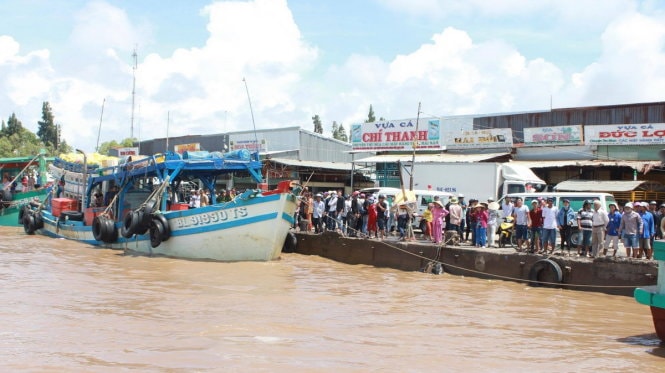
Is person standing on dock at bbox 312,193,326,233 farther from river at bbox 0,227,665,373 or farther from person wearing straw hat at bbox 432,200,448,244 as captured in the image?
person wearing straw hat at bbox 432,200,448,244

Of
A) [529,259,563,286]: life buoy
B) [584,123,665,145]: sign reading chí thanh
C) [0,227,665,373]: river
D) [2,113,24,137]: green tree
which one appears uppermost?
[2,113,24,137]: green tree

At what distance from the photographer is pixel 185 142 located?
4312cm

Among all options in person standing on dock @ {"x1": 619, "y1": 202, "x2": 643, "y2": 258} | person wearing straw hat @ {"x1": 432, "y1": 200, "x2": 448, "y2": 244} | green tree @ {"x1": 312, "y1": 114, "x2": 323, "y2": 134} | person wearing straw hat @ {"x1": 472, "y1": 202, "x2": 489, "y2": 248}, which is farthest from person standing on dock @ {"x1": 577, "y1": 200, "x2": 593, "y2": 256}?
green tree @ {"x1": 312, "y1": 114, "x2": 323, "y2": 134}

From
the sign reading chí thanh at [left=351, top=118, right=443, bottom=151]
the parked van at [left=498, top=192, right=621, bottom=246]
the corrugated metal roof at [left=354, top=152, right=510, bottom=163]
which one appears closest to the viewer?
the parked van at [left=498, top=192, right=621, bottom=246]

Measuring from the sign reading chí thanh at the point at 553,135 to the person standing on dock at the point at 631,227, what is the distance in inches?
508

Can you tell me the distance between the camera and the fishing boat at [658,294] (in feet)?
27.6

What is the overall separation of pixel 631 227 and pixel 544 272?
1953mm

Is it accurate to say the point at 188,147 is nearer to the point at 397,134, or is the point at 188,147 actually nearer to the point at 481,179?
the point at 397,134

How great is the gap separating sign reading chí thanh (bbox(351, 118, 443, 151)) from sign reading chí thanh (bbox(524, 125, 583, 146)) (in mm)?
4066

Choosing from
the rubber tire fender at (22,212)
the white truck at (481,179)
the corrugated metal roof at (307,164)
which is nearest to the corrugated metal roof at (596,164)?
the white truck at (481,179)

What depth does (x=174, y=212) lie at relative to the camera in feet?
55.9

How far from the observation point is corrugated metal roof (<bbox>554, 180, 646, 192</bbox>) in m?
21.8

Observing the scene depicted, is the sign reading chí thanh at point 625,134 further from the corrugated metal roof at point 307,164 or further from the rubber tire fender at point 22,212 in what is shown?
the rubber tire fender at point 22,212

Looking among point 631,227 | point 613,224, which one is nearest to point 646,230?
point 631,227
